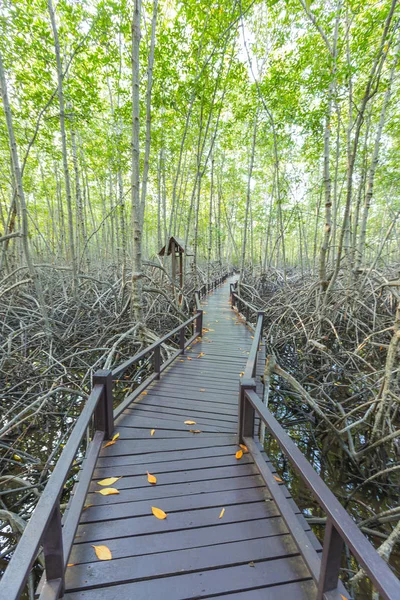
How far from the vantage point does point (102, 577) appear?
1266 mm

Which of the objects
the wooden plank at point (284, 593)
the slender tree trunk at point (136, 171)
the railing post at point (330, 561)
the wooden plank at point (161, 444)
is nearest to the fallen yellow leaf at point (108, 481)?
the wooden plank at point (161, 444)

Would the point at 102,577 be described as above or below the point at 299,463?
below

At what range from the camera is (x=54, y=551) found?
3.69 ft

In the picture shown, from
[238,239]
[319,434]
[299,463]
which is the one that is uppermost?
[238,239]

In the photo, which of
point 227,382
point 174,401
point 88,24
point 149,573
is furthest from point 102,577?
point 88,24

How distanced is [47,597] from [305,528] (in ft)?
4.36

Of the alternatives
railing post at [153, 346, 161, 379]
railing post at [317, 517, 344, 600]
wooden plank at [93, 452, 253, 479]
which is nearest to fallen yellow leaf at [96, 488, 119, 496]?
wooden plank at [93, 452, 253, 479]

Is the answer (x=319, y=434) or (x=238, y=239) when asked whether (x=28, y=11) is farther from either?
Answer: (x=238, y=239)

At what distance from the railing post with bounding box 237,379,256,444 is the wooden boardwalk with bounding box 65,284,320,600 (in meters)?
0.15

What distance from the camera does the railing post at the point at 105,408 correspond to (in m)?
2.13

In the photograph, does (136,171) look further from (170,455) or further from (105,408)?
(170,455)

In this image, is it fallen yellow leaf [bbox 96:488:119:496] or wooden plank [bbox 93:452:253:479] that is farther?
wooden plank [bbox 93:452:253:479]

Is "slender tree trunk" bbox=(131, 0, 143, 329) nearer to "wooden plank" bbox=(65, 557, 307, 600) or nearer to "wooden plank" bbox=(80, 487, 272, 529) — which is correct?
"wooden plank" bbox=(80, 487, 272, 529)

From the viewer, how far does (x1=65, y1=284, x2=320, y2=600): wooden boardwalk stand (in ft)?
4.09
